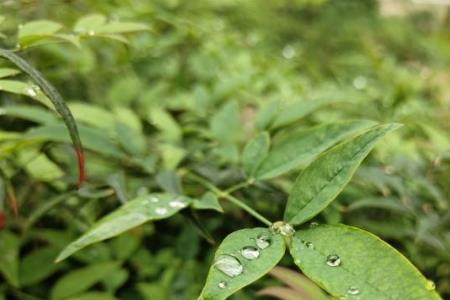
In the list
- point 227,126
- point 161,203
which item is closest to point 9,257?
point 161,203

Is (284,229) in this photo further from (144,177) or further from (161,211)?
(144,177)

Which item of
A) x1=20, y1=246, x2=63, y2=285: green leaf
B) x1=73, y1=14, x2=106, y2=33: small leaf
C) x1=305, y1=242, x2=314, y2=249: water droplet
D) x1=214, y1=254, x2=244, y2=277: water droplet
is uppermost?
x1=73, y1=14, x2=106, y2=33: small leaf

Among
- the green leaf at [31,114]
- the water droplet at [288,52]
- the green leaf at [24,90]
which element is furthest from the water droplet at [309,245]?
the water droplet at [288,52]

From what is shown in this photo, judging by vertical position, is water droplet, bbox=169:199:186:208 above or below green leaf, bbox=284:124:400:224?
below

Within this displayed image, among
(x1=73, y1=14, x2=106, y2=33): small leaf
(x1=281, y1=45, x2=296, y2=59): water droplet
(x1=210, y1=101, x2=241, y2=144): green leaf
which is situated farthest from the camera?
(x1=281, y1=45, x2=296, y2=59): water droplet

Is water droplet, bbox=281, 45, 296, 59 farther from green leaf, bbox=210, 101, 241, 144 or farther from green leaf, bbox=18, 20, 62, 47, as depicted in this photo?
green leaf, bbox=18, 20, 62, 47

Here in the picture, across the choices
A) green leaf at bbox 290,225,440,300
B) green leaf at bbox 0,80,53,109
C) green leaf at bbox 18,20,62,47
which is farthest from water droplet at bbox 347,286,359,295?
green leaf at bbox 18,20,62,47
